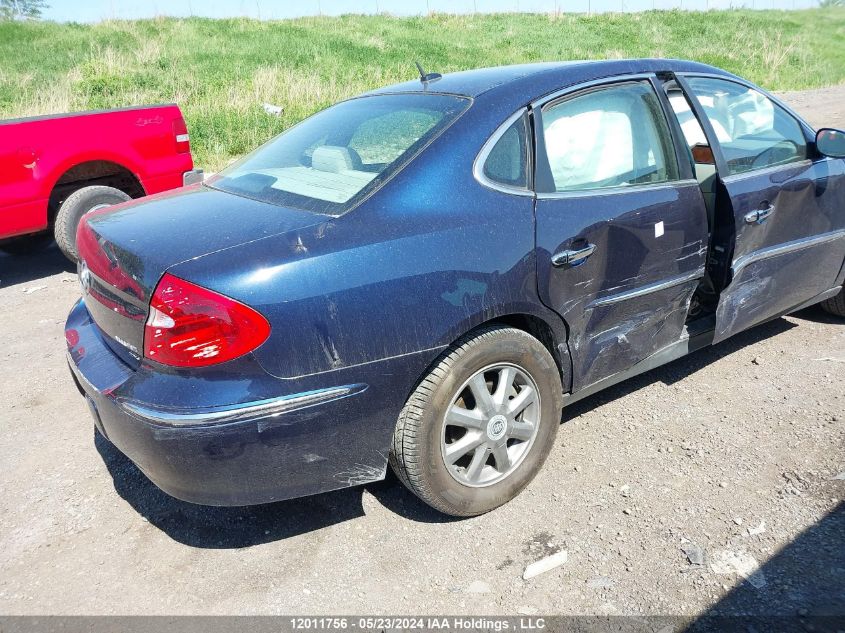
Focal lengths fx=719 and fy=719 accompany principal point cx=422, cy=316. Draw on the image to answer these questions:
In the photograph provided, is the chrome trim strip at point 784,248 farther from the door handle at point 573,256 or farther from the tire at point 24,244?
the tire at point 24,244

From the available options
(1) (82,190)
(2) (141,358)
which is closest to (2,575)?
(2) (141,358)

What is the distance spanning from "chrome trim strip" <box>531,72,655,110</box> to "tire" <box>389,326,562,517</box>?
964mm

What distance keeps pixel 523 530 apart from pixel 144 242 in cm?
176

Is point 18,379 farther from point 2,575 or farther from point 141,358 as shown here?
point 141,358

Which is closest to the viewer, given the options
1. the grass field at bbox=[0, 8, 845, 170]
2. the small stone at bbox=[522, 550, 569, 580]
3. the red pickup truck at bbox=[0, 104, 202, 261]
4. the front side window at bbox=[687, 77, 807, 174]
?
the small stone at bbox=[522, 550, 569, 580]

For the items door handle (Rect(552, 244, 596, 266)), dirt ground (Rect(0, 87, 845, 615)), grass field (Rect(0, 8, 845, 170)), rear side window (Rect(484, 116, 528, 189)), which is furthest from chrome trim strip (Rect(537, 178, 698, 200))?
grass field (Rect(0, 8, 845, 170))

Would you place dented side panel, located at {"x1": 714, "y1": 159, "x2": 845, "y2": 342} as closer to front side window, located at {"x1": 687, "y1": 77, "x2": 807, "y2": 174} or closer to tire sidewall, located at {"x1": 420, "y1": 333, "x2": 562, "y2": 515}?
front side window, located at {"x1": 687, "y1": 77, "x2": 807, "y2": 174}

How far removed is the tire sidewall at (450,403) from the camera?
257cm

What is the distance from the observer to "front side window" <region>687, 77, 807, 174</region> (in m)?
3.57

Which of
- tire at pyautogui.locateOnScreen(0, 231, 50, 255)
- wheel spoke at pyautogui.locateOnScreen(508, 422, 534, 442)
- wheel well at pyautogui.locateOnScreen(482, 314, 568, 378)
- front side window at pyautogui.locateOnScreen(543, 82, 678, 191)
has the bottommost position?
tire at pyautogui.locateOnScreen(0, 231, 50, 255)

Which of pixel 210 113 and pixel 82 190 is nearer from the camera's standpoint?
pixel 82 190

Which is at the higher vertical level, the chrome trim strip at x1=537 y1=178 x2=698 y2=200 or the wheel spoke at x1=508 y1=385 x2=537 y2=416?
the chrome trim strip at x1=537 y1=178 x2=698 y2=200

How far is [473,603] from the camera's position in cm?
241

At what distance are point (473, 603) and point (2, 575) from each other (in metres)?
1.73
